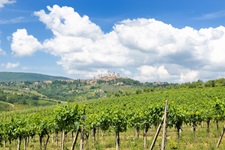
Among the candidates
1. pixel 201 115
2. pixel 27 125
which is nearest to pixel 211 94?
pixel 201 115

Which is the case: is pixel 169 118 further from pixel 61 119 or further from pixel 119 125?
pixel 61 119

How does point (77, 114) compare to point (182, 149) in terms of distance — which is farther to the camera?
point (182, 149)

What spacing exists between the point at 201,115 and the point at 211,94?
1717 inches

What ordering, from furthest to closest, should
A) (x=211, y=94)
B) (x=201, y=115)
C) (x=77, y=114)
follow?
(x=211, y=94) → (x=201, y=115) → (x=77, y=114)

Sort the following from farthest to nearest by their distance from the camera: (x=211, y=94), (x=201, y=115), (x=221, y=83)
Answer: (x=221, y=83), (x=211, y=94), (x=201, y=115)

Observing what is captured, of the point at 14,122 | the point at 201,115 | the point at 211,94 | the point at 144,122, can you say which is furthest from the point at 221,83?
the point at 14,122

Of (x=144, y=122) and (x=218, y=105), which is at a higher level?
(x=218, y=105)

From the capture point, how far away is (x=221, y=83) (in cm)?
13162

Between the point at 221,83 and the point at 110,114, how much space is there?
107 meters

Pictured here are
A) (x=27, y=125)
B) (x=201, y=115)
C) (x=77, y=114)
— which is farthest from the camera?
(x=201, y=115)

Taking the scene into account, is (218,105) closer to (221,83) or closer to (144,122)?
(144,122)

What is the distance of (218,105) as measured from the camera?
38.5m

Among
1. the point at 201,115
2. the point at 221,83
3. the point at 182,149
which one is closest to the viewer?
the point at 182,149

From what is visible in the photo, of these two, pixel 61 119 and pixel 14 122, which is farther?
pixel 14 122
